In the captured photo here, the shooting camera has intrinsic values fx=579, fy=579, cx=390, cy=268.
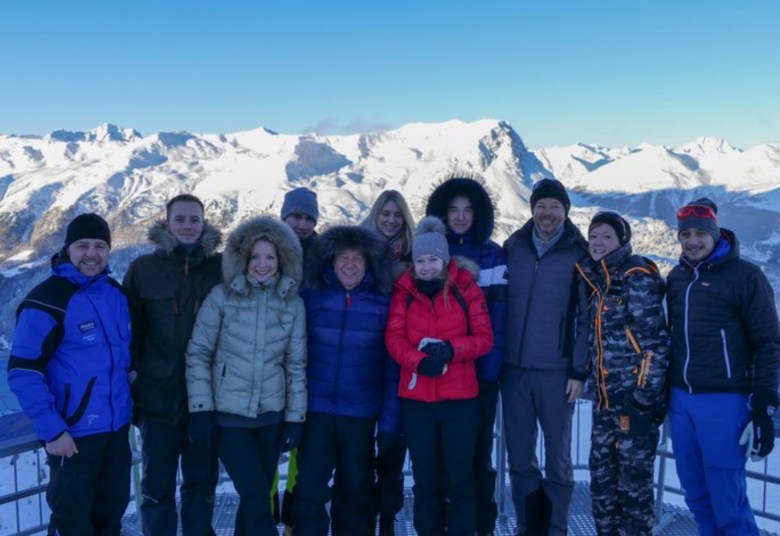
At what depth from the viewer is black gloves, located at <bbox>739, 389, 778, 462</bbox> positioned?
11.5 feet

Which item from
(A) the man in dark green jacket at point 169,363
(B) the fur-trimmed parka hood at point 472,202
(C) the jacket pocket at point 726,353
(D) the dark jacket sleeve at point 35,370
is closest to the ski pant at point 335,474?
(A) the man in dark green jacket at point 169,363

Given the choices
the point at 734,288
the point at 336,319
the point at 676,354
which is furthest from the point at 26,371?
the point at 734,288

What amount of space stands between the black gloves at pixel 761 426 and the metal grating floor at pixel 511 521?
1510mm

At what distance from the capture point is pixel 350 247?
3980mm

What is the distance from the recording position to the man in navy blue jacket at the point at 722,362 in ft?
11.7

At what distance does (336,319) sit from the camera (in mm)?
3934

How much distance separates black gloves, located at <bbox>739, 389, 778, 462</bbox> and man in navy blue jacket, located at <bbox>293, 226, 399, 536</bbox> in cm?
224

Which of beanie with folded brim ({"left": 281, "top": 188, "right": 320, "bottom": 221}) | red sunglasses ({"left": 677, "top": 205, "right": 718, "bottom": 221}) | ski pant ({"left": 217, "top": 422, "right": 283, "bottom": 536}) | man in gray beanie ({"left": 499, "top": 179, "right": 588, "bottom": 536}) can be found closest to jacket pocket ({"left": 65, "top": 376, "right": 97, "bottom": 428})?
ski pant ({"left": 217, "top": 422, "right": 283, "bottom": 536})

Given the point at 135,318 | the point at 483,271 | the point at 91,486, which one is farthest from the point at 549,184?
the point at 91,486

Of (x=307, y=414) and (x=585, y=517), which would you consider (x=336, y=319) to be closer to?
(x=307, y=414)

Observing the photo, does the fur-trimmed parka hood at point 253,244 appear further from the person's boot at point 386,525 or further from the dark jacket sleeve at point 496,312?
the person's boot at point 386,525

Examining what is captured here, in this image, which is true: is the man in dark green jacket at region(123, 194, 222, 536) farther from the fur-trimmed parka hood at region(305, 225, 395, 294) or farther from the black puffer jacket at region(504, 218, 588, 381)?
the black puffer jacket at region(504, 218, 588, 381)

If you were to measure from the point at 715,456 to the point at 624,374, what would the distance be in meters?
0.72

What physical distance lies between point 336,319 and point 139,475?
2142mm
